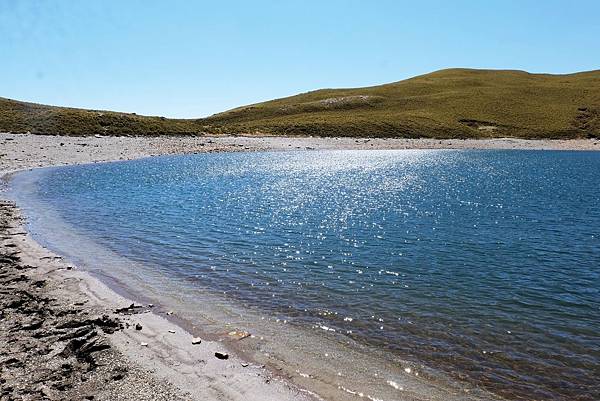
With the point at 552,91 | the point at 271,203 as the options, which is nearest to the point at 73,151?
the point at 271,203

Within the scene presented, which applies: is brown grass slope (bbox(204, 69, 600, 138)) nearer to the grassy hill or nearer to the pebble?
the grassy hill

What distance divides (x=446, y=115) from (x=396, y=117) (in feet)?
74.6

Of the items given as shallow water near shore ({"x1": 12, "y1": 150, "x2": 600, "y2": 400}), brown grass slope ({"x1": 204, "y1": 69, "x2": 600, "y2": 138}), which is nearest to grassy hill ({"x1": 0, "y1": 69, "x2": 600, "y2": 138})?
brown grass slope ({"x1": 204, "y1": 69, "x2": 600, "y2": 138})

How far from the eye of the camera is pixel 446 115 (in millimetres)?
157125

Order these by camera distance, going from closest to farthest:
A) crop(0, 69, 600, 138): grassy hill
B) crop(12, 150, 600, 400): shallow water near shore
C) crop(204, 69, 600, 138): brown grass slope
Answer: crop(12, 150, 600, 400): shallow water near shore < crop(0, 69, 600, 138): grassy hill < crop(204, 69, 600, 138): brown grass slope

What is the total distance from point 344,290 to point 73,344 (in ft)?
29.6

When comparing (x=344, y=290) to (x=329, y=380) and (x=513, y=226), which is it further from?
(x=513, y=226)

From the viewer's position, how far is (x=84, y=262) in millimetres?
19812

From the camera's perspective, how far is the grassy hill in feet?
330

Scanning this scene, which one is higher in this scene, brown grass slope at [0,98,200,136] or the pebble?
brown grass slope at [0,98,200,136]

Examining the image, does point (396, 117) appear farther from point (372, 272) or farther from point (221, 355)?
point (221, 355)

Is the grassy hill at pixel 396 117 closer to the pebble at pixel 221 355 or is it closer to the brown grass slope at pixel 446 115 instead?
the brown grass slope at pixel 446 115

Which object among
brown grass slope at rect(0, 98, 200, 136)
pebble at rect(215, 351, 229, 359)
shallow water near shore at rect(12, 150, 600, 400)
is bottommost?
shallow water near shore at rect(12, 150, 600, 400)

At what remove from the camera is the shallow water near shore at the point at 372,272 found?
1137cm
